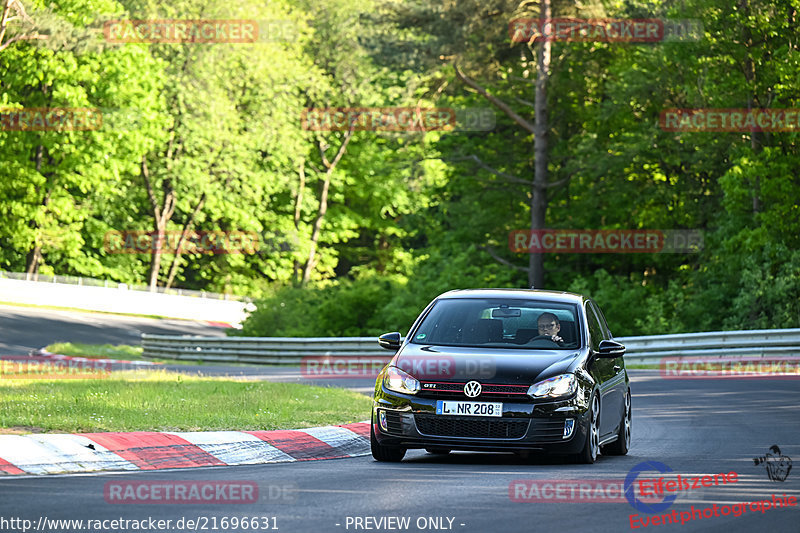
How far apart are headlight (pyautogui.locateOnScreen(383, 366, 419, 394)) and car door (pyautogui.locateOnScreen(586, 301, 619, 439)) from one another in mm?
1769

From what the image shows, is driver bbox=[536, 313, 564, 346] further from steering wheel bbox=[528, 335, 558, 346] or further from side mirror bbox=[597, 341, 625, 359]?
side mirror bbox=[597, 341, 625, 359]

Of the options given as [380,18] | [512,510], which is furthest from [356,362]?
[512,510]

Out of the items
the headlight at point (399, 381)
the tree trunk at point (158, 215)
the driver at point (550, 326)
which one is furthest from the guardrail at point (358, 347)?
the tree trunk at point (158, 215)

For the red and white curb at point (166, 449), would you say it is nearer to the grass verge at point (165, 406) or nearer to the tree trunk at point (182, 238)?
the grass verge at point (165, 406)

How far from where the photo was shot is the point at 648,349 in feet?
97.5

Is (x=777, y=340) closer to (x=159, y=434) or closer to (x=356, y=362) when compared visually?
(x=356, y=362)

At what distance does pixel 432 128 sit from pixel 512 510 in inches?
1384

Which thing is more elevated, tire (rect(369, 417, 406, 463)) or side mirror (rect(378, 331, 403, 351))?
side mirror (rect(378, 331, 403, 351))

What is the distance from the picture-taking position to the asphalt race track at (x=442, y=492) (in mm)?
8039

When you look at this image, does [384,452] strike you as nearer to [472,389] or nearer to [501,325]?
[472,389]

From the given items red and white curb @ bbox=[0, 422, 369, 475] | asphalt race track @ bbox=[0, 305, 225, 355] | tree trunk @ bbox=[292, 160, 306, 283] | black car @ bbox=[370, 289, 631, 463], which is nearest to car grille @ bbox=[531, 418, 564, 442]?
black car @ bbox=[370, 289, 631, 463]

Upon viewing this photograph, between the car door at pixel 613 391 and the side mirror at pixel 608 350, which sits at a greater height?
the side mirror at pixel 608 350

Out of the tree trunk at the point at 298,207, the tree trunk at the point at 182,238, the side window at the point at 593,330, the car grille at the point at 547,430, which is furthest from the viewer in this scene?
the tree trunk at the point at 298,207

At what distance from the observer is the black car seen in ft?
36.5
